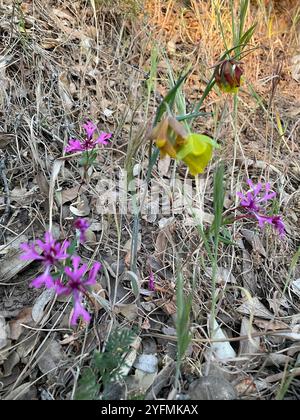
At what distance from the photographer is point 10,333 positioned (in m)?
1.06

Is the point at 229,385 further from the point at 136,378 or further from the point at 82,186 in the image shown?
the point at 82,186

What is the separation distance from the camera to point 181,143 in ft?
2.92

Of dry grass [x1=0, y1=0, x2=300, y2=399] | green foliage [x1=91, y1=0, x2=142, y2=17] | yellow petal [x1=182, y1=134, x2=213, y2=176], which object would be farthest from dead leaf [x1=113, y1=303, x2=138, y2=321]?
green foliage [x1=91, y1=0, x2=142, y2=17]

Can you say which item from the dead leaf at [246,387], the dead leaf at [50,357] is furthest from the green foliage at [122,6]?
the dead leaf at [246,387]

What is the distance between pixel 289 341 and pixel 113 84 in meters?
1.15

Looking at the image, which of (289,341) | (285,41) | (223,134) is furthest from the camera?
(285,41)

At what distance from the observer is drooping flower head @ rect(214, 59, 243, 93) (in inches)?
42.2

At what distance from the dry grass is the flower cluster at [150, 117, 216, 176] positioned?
13cm

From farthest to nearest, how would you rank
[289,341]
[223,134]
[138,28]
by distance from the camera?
[138,28]
[223,134]
[289,341]

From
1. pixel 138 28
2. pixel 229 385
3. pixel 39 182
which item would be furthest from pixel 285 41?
pixel 229 385

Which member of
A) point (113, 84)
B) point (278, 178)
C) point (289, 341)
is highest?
point (113, 84)

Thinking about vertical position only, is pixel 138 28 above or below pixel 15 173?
above

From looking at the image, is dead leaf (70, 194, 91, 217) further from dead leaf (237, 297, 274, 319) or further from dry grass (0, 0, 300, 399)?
dead leaf (237, 297, 274, 319)

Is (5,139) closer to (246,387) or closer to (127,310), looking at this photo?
(127,310)
